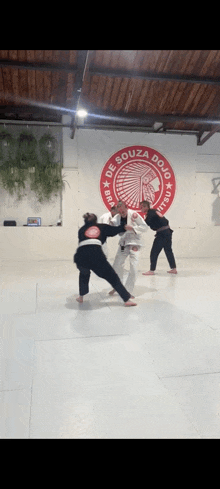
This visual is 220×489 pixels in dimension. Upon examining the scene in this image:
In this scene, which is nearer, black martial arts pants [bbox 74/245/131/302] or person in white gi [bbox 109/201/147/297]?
black martial arts pants [bbox 74/245/131/302]

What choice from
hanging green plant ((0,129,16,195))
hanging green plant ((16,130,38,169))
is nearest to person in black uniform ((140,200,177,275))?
hanging green plant ((16,130,38,169))

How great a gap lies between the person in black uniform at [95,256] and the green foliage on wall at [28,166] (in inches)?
184

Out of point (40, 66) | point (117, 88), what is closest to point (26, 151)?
point (40, 66)

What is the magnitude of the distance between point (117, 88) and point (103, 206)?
2739 mm

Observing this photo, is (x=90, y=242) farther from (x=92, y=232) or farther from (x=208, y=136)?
(x=208, y=136)

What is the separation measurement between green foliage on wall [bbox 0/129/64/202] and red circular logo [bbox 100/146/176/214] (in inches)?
49.0

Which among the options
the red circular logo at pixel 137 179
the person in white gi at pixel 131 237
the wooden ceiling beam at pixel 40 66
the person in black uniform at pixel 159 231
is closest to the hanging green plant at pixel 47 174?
the red circular logo at pixel 137 179

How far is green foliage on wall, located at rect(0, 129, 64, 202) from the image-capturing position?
7867mm

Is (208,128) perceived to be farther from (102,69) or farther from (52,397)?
(52,397)

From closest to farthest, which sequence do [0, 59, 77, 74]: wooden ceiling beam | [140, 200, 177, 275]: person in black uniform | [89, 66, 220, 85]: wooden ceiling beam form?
1. [140, 200, 177, 275]: person in black uniform
2. [0, 59, 77, 74]: wooden ceiling beam
3. [89, 66, 220, 85]: wooden ceiling beam

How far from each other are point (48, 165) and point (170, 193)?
3.23 m

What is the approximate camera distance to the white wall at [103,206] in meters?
8.00

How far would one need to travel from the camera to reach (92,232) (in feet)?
12.0

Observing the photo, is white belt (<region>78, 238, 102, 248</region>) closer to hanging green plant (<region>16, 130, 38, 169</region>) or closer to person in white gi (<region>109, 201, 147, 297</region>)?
person in white gi (<region>109, 201, 147, 297</region>)
